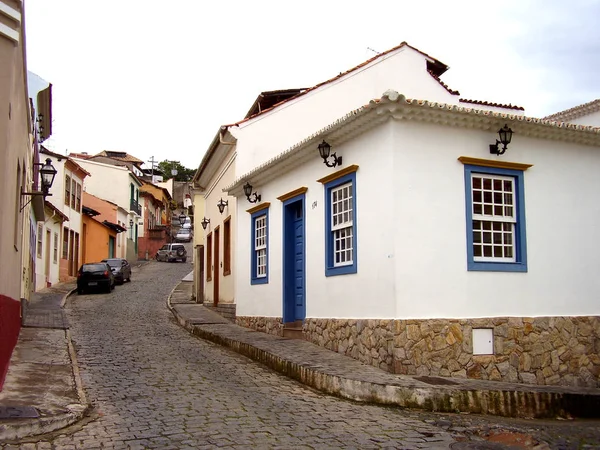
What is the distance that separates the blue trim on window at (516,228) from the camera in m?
9.34

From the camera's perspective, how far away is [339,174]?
34.6 ft

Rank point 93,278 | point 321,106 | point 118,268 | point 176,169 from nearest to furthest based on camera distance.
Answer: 1. point 321,106
2. point 93,278
3. point 118,268
4. point 176,169

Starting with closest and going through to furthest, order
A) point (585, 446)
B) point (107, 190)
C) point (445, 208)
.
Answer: point (585, 446) < point (445, 208) < point (107, 190)

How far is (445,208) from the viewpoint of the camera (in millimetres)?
9227

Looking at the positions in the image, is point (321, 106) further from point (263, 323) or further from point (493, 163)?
point (493, 163)

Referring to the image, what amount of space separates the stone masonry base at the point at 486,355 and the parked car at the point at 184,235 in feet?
162

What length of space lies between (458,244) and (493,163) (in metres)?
1.45

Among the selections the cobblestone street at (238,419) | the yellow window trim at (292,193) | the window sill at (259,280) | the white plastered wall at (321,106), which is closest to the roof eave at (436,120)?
the yellow window trim at (292,193)

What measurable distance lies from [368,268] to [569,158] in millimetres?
4004

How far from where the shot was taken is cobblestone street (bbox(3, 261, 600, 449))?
19.8 feet

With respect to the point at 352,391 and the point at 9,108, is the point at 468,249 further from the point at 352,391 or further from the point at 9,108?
the point at 9,108

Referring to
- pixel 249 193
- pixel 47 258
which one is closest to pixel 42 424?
pixel 249 193

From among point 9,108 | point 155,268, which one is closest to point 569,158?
point 9,108

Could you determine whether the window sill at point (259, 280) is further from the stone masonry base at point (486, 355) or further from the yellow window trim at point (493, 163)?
the yellow window trim at point (493, 163)
